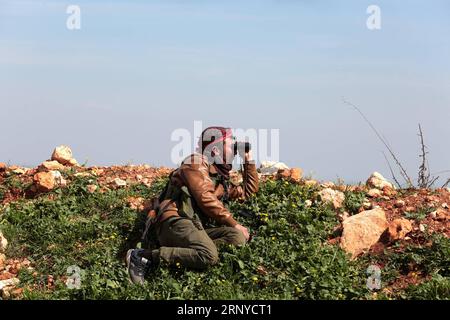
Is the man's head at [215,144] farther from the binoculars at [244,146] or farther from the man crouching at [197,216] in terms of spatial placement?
the binoculars at [244,146]

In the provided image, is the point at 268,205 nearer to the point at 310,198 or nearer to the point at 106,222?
the point at 310,198

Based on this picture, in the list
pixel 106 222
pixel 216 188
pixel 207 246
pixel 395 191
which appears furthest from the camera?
pixel 395 191

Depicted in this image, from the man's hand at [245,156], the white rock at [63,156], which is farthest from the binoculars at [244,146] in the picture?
the white rock at [63,156]

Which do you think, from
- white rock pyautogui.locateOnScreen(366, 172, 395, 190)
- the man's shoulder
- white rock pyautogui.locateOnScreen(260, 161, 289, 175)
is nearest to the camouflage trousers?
the man's shoulder

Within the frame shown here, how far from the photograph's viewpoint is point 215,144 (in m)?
9.59

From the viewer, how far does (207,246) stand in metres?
8.95

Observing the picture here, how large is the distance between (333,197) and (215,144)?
2188mm

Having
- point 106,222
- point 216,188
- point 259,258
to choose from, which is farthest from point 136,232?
point 259,258

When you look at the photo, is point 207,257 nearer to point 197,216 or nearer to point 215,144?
point 197,216

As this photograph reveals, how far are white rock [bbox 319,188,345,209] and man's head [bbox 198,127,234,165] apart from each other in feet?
6.19

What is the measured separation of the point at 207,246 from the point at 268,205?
171 centimetres

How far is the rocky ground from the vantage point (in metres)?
9.77

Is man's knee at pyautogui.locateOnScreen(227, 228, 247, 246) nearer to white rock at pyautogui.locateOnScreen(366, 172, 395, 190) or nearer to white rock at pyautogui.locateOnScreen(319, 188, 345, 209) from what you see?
white rock at pyautogui.locateOnScreen(319, 188, 345, 209)

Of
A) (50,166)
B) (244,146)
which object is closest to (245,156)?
(244,146)
